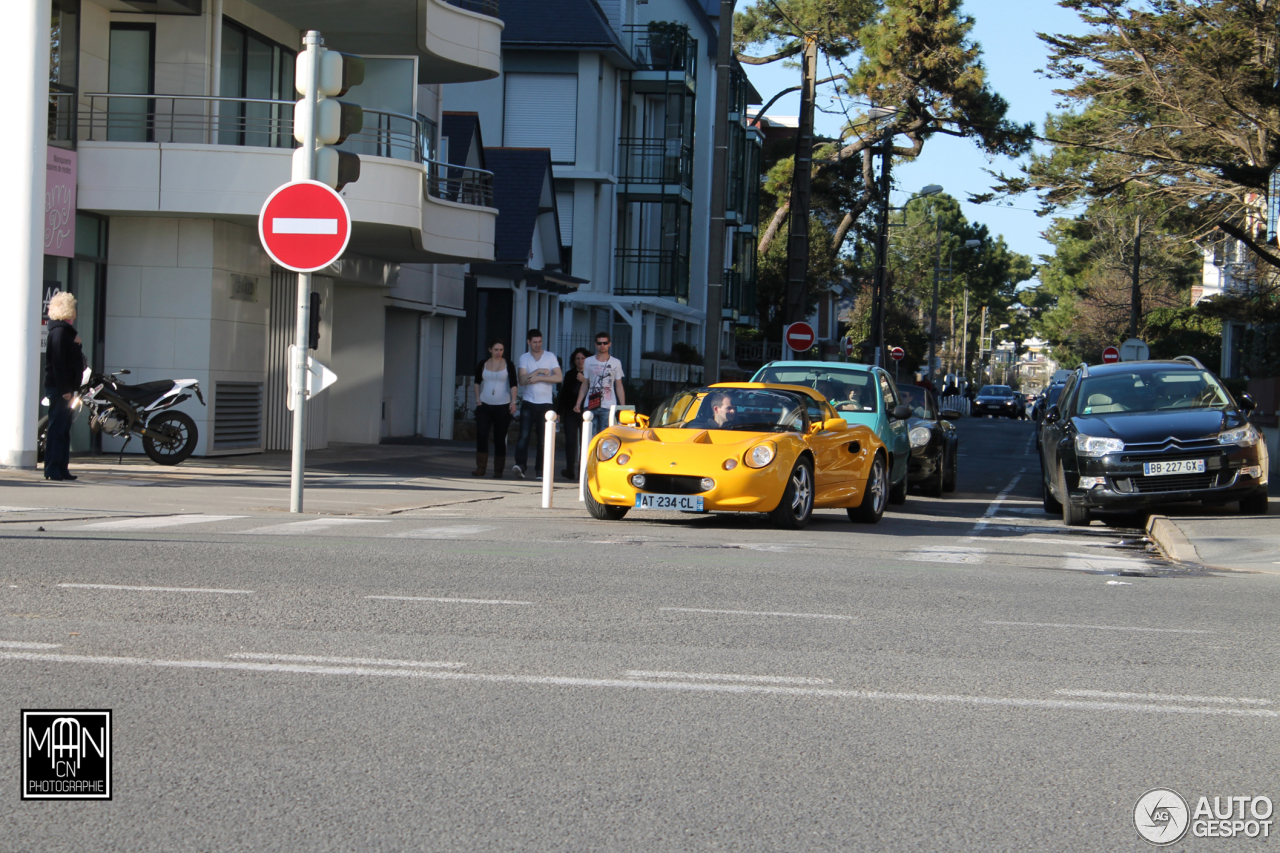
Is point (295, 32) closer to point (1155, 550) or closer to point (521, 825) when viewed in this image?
point (1155, 550)

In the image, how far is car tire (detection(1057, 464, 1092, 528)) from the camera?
14.9 metres

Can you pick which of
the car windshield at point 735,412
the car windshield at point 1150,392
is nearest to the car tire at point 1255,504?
the car windshield at point 1150,392

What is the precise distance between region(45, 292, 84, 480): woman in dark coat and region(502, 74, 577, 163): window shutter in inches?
959

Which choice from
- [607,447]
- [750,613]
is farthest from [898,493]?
[750,613]

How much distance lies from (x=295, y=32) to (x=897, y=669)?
18030 millimetres

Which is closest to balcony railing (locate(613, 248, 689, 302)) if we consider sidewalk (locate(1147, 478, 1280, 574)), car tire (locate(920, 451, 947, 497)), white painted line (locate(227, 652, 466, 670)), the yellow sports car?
car tire (locate(920, 451, 947, 497))

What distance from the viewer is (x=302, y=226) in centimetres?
1221

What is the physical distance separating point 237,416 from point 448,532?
9363 millimetres

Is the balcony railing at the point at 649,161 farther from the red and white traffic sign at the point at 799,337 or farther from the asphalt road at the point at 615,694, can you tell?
the asphalt road at the point at 615,694

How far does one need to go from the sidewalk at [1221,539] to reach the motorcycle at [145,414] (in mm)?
10765

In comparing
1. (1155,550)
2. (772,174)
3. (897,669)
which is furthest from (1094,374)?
(772,174)

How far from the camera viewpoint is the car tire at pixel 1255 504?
1491 cm

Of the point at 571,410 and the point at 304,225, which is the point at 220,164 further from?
the point at 304,225

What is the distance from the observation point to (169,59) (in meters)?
19.1
